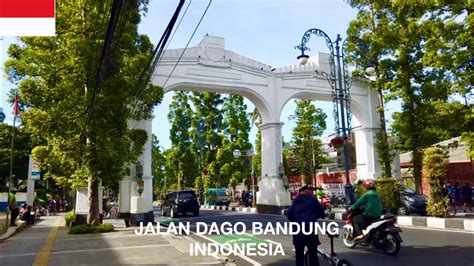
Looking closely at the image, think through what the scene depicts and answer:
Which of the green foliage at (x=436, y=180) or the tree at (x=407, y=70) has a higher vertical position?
the tree at (x=407, y=70)

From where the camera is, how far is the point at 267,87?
70.2 ft

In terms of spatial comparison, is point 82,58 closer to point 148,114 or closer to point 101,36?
point 101,36

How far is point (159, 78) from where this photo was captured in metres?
18.2

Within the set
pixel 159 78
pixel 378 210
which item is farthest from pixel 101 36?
pixel 378 210

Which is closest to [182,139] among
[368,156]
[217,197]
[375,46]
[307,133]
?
[217,197]

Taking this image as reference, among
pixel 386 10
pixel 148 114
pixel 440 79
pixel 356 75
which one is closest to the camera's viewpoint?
pixel 148 114

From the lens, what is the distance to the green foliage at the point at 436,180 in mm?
14141

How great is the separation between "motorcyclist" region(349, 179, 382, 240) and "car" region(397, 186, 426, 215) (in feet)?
30.3

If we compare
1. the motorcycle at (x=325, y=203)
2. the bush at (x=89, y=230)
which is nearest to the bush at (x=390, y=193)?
the motorcycle at (x=325, y=203)

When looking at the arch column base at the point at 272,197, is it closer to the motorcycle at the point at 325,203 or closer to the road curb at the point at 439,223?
the motorcycle at the point at 325,203

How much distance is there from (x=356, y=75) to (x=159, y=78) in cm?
996

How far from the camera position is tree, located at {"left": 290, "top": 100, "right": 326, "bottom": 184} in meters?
Answer: 33.7

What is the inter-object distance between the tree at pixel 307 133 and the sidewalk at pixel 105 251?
23.6m

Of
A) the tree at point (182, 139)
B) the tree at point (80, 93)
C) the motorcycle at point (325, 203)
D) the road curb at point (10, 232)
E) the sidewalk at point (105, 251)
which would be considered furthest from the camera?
the tree at point (182, 139)
